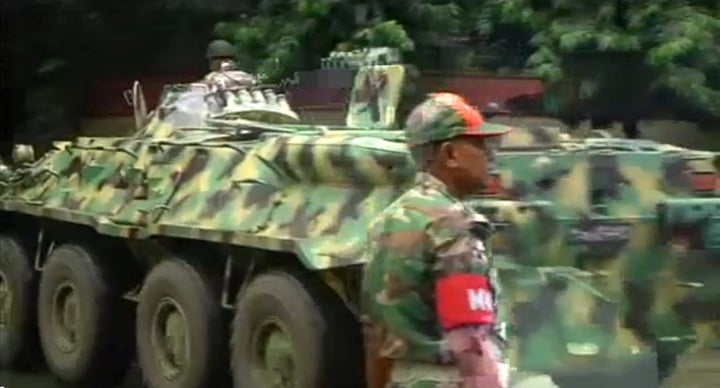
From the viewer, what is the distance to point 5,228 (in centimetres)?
1049

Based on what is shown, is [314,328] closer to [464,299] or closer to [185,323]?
[185,323]

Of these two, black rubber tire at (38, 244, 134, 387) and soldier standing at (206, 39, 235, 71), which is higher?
soldier standing at (206, 39, 235, 71)

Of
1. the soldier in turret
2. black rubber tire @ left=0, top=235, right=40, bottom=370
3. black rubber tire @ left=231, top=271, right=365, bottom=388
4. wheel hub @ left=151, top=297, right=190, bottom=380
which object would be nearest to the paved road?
black rubber tire @ left=0, top=235, right=40, bottom=370

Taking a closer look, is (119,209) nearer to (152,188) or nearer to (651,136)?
(152,188)

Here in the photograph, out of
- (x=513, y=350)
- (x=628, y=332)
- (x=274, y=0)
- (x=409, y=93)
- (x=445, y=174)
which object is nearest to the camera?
(x=445, y=174)

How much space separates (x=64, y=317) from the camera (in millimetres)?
9461

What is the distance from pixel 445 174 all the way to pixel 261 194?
3321 mm

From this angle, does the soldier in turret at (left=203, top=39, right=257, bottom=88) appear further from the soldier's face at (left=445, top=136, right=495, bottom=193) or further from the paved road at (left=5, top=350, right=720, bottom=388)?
the soldier's face at (left=445, top=136, right=495, bottom=193)

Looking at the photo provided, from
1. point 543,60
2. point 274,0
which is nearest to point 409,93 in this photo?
point 543,60

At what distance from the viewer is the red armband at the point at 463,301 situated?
13.5 feet

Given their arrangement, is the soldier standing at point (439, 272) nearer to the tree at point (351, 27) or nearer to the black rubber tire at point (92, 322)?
the black rubber tire at point (92, 322)

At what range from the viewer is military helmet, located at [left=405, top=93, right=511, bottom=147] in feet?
14.0

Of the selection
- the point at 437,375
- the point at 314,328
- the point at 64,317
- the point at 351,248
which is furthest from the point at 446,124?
the point at 64,317

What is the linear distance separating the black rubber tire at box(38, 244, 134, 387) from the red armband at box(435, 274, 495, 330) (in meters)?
5.04
